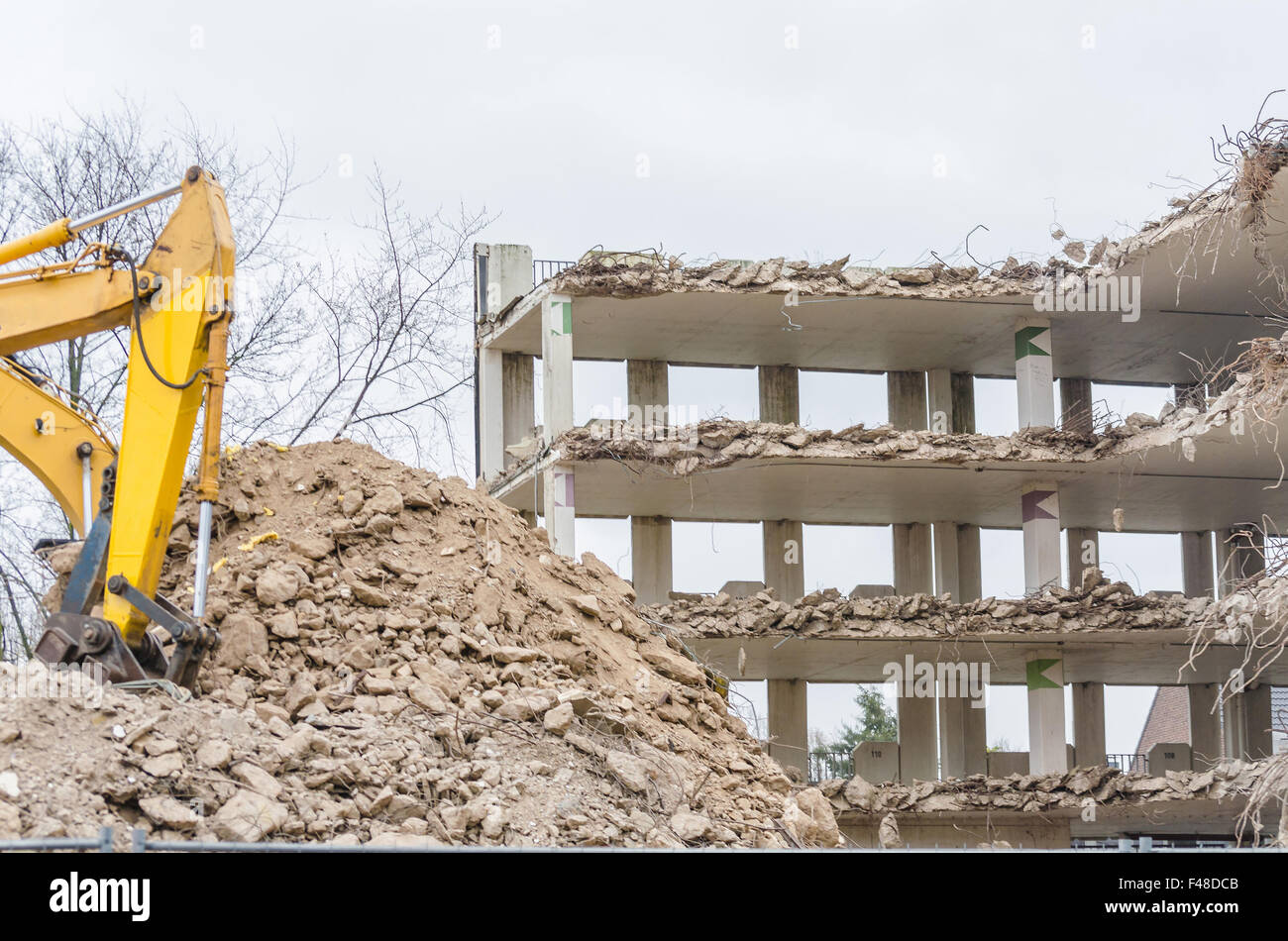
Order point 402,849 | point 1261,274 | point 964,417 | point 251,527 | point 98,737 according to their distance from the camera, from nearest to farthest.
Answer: point 402,849
point 98,737
point 251,527
point 1261,274
point 964,417

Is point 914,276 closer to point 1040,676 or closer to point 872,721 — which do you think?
point 1040,676

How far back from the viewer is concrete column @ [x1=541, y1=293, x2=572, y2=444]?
21953 millimetres

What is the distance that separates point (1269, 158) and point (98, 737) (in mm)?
15381

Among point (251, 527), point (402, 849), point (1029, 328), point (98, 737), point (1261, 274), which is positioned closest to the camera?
point (402, 849)

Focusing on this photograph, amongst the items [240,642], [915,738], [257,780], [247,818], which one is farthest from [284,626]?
[915,738]

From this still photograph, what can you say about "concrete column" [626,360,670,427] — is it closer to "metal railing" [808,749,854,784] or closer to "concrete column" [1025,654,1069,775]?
"metal railing" [808,749,854,784]

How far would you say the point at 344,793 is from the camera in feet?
24.6

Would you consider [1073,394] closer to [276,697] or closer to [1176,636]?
[1176,636]

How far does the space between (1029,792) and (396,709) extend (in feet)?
50.3

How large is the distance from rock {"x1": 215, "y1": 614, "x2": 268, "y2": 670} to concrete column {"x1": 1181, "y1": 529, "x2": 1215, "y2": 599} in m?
23.1

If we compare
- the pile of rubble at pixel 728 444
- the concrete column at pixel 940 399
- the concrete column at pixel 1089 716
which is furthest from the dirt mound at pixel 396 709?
the concrete column at pixel 1089 716

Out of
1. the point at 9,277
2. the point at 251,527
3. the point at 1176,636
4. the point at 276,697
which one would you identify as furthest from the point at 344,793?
the point at 1176,636
